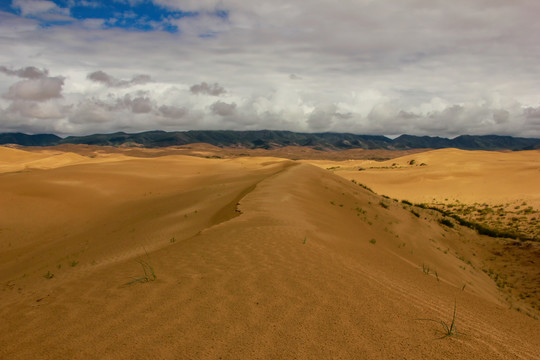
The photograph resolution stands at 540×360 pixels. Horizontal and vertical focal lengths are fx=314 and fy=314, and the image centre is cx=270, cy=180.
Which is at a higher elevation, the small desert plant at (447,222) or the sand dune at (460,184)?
the sand dune at (460,184)

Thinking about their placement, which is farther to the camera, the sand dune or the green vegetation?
the sand dune

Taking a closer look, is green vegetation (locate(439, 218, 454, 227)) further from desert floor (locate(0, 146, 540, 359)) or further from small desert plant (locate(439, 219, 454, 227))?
desert floor (locate(0, 146, 540, 359))

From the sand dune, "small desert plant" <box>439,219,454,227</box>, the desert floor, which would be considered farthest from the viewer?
the sand dune

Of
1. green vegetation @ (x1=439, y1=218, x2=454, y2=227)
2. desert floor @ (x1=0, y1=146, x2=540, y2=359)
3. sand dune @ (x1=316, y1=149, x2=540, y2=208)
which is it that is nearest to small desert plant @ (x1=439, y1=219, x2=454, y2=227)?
green vegetation @ (x1=439, y1=218, x2=454, y2=227)

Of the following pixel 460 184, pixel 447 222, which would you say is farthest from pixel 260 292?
pixel 460 184

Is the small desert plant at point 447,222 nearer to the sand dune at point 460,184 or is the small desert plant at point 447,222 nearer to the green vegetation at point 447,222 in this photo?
the green vegetation at point 447,222

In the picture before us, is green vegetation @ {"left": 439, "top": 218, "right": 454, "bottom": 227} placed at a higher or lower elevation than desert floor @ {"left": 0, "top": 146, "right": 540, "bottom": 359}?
lower

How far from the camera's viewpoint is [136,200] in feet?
72.1

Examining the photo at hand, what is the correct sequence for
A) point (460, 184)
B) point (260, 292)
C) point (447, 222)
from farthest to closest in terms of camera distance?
point (460, 184)
point (447, 222)
point (260, 292)

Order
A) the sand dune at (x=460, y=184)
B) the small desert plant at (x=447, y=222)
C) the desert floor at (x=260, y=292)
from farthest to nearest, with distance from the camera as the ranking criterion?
1. the sand dune at (x=460, y=184)
2. the small desert plant at (x=447, y=222)
3. the desert floor at (x=260, y=292)

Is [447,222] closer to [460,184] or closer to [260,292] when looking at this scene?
[260,292]

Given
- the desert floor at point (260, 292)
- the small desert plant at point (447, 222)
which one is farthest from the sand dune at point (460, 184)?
the desert floor at point (260, 292)

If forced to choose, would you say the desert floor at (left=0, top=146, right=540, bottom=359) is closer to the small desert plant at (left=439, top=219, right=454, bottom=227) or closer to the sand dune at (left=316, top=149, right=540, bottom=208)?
the small desert plant at (left=439, top=219, right=454, bottom=227)

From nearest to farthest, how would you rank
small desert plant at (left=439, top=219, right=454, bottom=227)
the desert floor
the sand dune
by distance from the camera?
the desert floor < small desert plant at (left=439, top=219, right=454, bottom=227) < the sand dune
